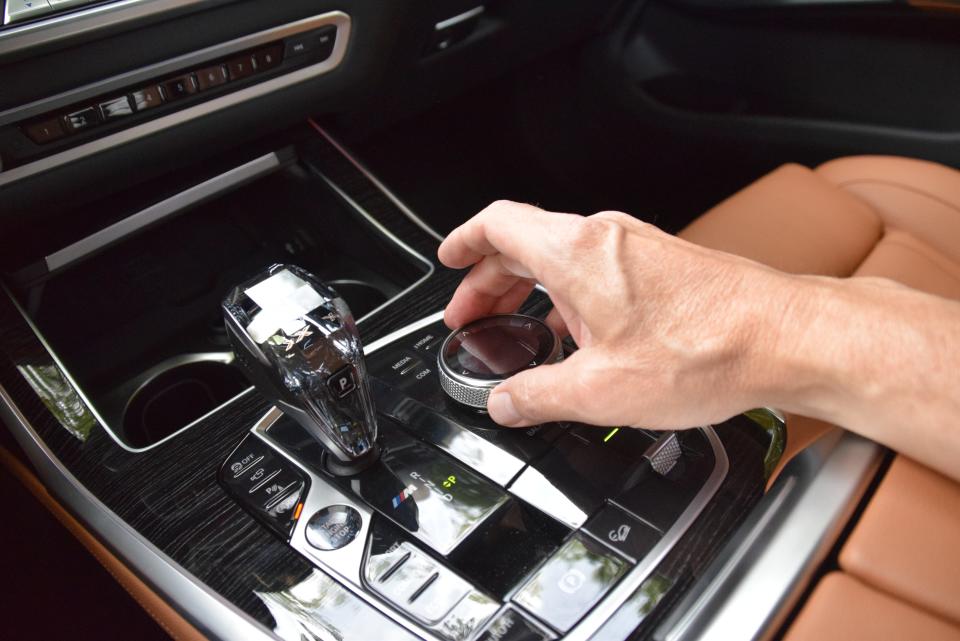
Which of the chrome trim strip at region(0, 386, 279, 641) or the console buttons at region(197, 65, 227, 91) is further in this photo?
the console buttons at region(197, 65, 227, 91)

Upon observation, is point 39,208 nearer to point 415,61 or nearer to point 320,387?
point 320,387

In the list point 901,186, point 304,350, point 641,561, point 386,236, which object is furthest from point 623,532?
point 901,186

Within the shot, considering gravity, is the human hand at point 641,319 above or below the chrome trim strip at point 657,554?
above

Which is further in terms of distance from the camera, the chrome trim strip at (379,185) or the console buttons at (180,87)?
the chrome trim strip at (379,185)

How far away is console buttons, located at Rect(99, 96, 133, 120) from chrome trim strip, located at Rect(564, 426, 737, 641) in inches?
22.8

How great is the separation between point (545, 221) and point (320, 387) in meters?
0.19

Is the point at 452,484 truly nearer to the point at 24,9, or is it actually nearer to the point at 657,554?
the point at 657,554

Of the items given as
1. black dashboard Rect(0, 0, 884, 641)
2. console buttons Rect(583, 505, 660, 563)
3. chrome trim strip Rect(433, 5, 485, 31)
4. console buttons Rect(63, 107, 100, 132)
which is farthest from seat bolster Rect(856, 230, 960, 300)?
console buttons Rect(63, 107, 100, 132)

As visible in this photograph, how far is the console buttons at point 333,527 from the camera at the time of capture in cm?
60

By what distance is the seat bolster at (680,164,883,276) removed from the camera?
3.01 feet

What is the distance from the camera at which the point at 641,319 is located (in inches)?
21.7

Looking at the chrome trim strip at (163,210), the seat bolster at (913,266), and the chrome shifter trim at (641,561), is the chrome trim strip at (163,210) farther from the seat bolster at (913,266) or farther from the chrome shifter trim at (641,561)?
the seat bolster at (913,266)

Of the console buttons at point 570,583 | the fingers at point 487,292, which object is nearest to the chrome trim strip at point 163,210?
the fingers at point 487,292

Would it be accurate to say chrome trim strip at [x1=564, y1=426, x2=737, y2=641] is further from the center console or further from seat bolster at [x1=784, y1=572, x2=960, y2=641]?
seat bolster at [x1=784, y1=572, x2=960, y2=641]
